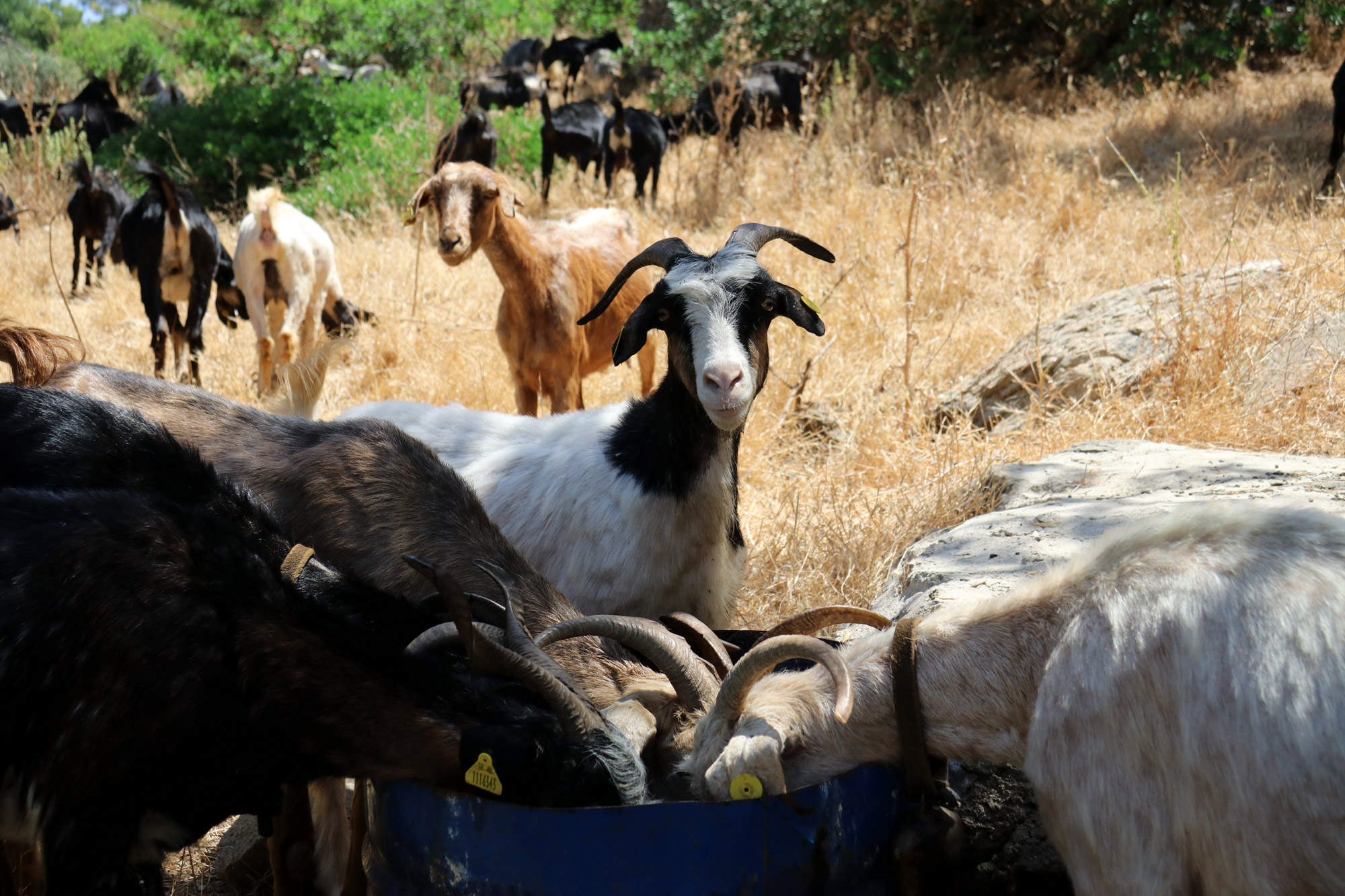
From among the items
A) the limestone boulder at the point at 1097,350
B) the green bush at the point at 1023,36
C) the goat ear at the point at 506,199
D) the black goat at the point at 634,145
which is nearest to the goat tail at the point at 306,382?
the goat ear at the point at 506,199

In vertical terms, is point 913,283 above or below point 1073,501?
above

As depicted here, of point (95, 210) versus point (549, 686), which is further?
point (95, 210)

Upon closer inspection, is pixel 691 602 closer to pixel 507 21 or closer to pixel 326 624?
pixel 326 624

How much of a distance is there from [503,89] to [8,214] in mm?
9061

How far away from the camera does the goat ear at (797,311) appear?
4117mm

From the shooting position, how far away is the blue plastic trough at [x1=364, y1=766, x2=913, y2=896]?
232 cm

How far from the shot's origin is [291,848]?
3.32 m

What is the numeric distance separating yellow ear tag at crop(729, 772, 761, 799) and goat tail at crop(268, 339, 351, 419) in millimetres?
3530

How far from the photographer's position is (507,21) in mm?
24047

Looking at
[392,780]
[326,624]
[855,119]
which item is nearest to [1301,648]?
[392,780]

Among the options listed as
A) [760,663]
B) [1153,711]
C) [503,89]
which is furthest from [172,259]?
[503,89]

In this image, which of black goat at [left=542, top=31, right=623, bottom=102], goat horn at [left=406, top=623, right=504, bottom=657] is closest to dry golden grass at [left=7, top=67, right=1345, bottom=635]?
goat horn at [left=406, top=623, right=504, bottom=657]

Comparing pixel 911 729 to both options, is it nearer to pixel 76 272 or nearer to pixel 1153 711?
pixel 1153 711

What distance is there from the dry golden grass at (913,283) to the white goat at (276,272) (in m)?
0.42
